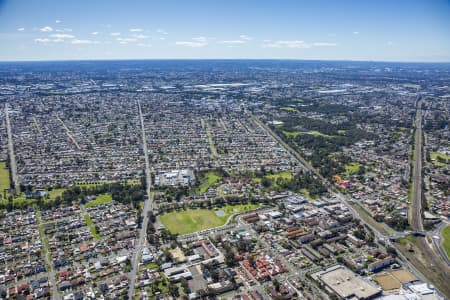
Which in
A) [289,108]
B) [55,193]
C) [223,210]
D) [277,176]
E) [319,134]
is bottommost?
[223,210]

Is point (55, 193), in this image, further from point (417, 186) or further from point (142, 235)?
point (417, 186)

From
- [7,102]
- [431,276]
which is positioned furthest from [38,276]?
[7,102]

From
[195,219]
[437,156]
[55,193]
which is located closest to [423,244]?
[195,219]

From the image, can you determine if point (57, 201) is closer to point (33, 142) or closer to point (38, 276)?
point (38, 276)

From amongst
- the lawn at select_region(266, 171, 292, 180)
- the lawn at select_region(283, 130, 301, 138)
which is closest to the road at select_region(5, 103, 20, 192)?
the lawn at select_region(266, 171, 292, 180)

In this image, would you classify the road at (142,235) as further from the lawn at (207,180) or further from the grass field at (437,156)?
the grass field at (437,156)

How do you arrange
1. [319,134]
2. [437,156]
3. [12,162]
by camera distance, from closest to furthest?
[12,162], [437,156], [319,134]

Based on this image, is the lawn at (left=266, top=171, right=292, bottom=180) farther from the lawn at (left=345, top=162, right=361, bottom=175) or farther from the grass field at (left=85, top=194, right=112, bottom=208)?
the grass field at (left=85, top=194, right=112, bottom=208)
